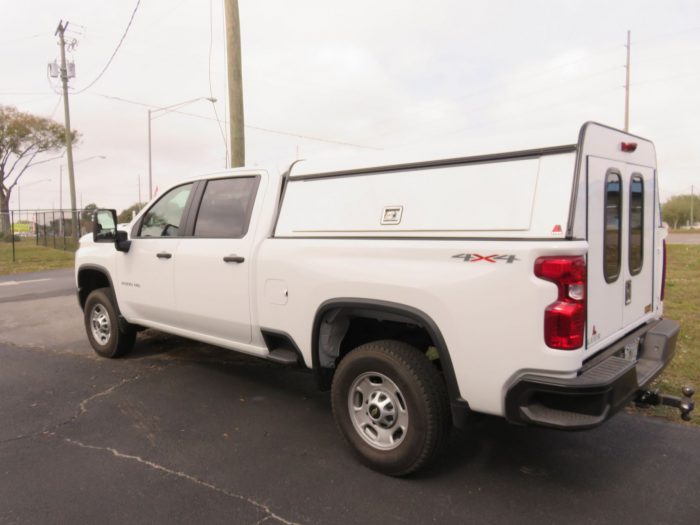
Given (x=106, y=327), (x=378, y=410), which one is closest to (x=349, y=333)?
(x=378, y=410)

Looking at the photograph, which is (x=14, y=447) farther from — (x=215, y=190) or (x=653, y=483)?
(x=653, y=483)

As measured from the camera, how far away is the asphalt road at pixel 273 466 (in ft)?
9.47

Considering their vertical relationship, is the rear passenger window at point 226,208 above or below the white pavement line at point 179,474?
above

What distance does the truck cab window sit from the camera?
15.8 feet

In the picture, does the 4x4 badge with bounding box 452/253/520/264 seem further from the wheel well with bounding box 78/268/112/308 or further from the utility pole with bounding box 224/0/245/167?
the utility pole with bounding box 224/0/245/167

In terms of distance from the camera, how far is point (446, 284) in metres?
2.86

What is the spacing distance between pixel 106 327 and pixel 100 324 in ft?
0.41

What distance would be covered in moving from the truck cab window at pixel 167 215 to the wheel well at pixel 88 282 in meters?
1.20

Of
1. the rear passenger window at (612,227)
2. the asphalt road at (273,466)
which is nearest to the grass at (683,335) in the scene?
the asphalt road at (273,466)

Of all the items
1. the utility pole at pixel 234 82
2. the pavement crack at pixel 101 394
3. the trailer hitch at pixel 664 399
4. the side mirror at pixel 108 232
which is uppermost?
the utility pole at pixel 234 82

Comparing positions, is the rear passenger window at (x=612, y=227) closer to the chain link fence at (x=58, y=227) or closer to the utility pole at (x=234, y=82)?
the utility pole at (x=234, y=82)

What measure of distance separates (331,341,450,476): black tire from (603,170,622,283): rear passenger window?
3.80ft

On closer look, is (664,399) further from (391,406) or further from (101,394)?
(101,394)

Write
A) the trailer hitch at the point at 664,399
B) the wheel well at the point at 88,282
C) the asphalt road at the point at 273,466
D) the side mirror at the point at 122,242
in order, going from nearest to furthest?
the asphalt road at the point at 273,466 → the trailer hitch at the point at 664,399 → the side mirror at the point at 122,242 → the wheel well at the point at 88,282
